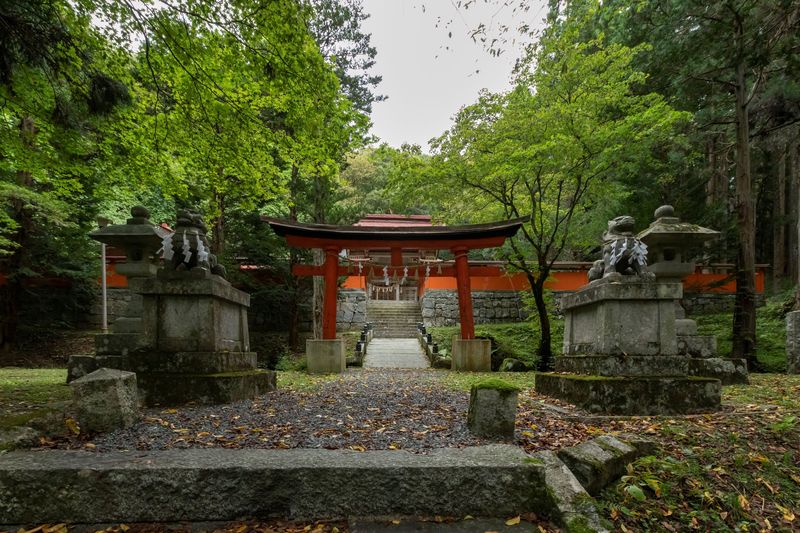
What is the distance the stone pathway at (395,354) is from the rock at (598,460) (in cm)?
847

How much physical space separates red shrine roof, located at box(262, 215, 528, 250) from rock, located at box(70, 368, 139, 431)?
6187mm

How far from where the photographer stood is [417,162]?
952 cm

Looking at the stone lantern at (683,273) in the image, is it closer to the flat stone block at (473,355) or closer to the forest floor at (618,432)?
the forest floor at (618,432)

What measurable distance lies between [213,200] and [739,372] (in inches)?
443

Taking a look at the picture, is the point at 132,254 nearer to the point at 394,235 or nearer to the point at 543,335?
the point at 394,235

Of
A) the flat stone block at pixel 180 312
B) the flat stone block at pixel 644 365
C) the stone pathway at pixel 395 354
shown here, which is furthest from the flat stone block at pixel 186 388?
the stone pathway at pixel 395 354

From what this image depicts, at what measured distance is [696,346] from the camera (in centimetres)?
646

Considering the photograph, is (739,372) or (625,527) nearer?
(625,527)

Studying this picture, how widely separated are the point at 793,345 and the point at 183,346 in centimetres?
1174

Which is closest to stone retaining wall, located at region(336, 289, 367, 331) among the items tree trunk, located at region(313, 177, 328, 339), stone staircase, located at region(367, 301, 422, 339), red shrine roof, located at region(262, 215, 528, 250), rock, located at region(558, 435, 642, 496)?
stone staircase, located at region(367, 301, 422, 339)

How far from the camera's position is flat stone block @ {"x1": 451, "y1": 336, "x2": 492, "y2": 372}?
962 centimetres

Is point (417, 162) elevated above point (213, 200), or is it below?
above

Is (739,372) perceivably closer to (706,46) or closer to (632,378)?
(632,378)

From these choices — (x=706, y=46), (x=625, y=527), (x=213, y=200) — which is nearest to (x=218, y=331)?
(x=625, y=527)
